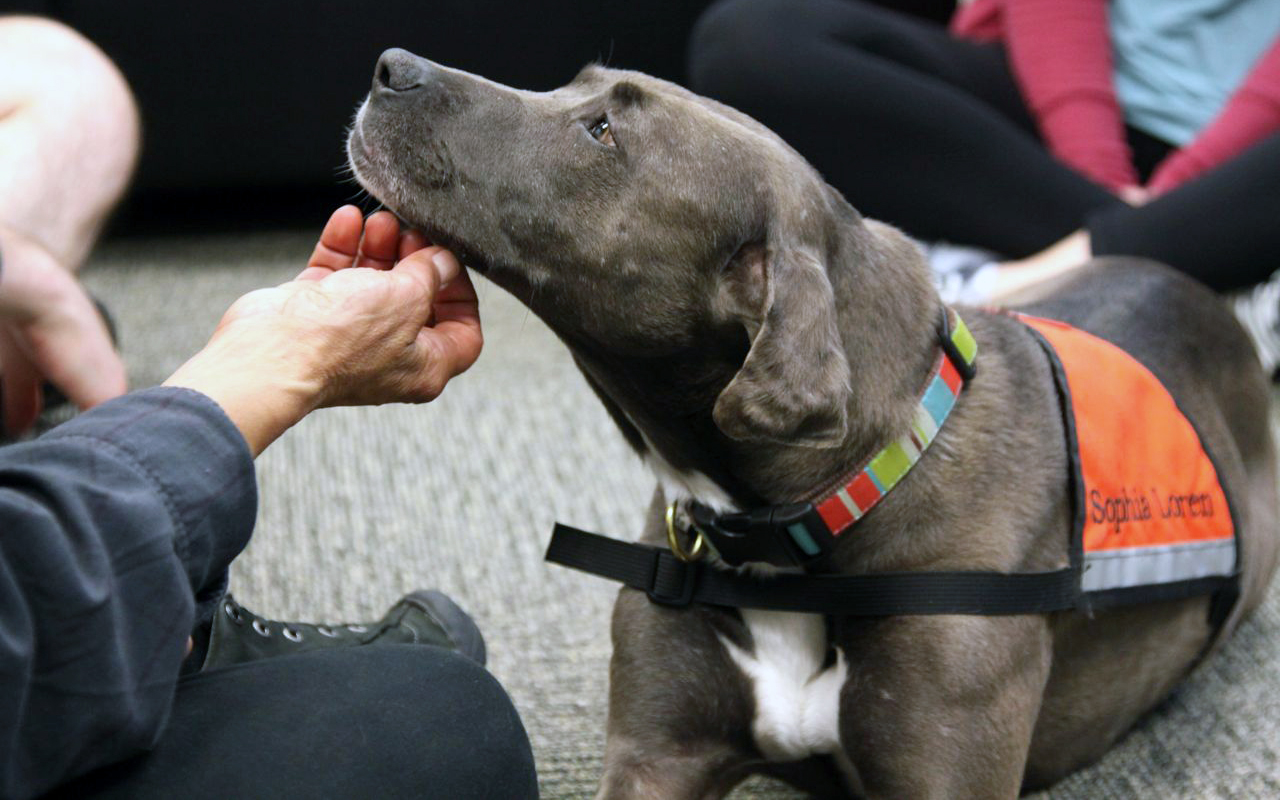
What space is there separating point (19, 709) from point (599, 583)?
137cm

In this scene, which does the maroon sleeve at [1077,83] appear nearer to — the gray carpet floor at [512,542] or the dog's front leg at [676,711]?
the gray carpet floor at [512,542]

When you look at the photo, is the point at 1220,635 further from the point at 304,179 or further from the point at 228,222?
the point at 228,222

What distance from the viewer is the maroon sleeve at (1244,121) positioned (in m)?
2.96

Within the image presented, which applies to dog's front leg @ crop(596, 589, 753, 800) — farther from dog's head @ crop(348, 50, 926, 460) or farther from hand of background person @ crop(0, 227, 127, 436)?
hand of background person @ crop(0, 227, 127, 436)

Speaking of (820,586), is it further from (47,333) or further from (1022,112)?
(1022,112)

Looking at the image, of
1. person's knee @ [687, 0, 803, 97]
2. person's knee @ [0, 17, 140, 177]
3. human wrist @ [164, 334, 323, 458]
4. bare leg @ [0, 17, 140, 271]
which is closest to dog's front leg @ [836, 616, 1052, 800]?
human wrist @ [164, 334, 323, 458]

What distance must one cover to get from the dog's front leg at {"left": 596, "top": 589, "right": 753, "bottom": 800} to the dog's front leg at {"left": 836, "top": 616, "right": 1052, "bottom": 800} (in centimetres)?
14

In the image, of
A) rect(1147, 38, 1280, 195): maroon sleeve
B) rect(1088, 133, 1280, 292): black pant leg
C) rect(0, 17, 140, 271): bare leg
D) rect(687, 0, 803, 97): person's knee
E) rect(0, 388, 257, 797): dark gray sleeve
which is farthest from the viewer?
rect(687, 0, 803, 97): person's knee

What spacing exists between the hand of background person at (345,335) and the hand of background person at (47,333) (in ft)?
2.52

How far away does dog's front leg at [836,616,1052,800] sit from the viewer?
1.47 metres

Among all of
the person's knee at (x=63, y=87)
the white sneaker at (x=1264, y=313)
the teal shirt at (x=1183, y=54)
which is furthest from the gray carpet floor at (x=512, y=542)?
the teal shirt at (x=1183, y=54)

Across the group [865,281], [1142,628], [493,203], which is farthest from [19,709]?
[1142,628]

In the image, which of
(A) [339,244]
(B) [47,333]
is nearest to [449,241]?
(A) [339,244]

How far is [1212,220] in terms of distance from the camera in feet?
9.37
